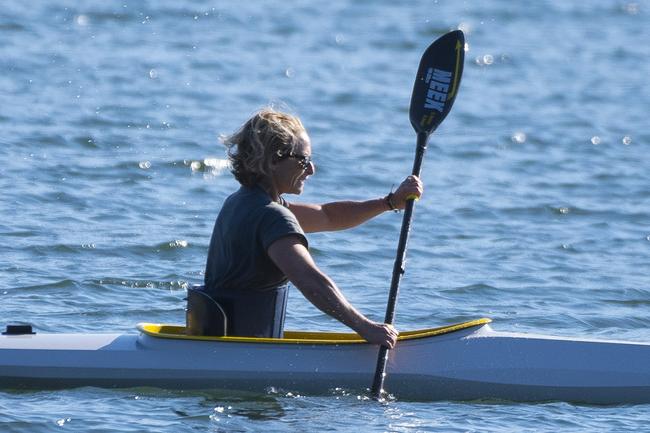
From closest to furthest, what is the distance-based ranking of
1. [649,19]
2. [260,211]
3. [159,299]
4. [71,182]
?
[260,211] → [159,299] → [71,182] → [649,19]

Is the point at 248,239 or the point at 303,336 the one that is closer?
the point at 248,239

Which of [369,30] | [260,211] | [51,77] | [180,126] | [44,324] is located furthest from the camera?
[369,30]

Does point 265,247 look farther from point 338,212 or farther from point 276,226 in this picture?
point 338,212

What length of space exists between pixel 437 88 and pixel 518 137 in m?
7.01

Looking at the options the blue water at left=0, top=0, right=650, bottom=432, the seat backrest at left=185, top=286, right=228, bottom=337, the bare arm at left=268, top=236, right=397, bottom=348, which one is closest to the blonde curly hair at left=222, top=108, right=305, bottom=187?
the bare arm at left=268, top=236, right=397, bottom=348

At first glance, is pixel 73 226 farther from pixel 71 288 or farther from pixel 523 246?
pixel 523 246

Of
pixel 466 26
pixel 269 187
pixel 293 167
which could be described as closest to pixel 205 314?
pixel 269 187

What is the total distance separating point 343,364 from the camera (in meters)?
5.97

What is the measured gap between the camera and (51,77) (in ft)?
48.8

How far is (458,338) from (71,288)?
2.78 m

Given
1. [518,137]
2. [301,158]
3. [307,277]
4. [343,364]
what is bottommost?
[343,364]

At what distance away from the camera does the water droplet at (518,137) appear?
1388 centimetres

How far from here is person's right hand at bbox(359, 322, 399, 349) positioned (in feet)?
18.9

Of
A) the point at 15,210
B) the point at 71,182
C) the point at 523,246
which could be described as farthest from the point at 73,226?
the point at 523,246
